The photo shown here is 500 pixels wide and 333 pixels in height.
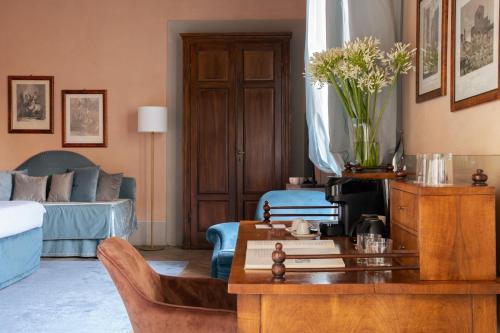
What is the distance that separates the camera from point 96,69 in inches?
334

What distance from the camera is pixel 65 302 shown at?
506 cm

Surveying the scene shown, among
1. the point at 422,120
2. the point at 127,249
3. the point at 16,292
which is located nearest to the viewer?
the point at 127,249

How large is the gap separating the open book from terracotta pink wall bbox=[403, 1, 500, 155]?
1.96ft

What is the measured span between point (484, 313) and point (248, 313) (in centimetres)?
66

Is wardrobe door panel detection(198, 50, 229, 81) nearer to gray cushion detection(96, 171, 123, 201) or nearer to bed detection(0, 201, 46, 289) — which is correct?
gray cushion detection(96, 171, 123, 201)

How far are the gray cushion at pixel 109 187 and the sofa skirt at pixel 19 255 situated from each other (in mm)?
1587

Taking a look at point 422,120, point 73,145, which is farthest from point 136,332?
point 73,145

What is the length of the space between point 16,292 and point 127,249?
349 centimetres

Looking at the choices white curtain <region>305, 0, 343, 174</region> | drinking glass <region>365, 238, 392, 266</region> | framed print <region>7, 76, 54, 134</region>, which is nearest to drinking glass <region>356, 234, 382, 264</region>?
drinking glass <region>365, 238, 392, 266</region>

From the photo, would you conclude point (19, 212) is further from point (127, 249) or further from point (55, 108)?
point (127, 249)

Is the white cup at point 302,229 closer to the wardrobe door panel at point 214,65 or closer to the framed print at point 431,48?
the framed print at point 431,48

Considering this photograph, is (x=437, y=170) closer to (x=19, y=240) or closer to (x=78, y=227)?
(x=19, y=240)

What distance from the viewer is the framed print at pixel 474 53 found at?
1.93 metres

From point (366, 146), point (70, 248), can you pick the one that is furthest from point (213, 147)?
point (366, 146)
